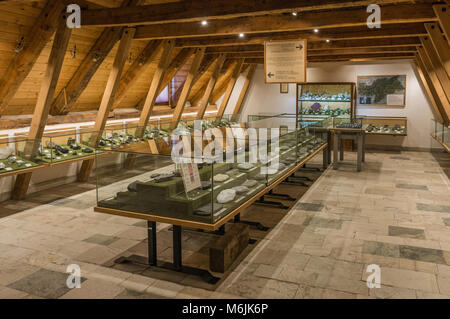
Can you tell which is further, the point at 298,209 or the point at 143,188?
the point at 298,209

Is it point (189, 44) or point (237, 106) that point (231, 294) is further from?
point (237, 106)

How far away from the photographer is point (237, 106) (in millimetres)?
15852

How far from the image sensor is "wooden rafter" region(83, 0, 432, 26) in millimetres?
5152

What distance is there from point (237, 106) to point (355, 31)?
7904 mm

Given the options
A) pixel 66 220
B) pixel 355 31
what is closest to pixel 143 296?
pixel 66 220

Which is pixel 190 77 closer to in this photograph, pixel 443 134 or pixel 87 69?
pixel 87 69

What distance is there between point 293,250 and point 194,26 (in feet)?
15.9

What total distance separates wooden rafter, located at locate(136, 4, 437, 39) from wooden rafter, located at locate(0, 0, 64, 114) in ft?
6.07

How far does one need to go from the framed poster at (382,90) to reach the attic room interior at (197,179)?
4.82 ft

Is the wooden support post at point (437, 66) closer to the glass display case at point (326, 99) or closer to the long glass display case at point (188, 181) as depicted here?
the long glass display case at point (188, 181)

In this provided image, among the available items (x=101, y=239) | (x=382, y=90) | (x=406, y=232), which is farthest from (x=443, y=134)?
(x=101, y=239)

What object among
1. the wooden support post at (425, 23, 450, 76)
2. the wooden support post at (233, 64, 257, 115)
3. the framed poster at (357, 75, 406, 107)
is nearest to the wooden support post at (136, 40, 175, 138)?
the wooden support post at (425, 23, 450, 76)

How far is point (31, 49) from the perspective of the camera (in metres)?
6.77

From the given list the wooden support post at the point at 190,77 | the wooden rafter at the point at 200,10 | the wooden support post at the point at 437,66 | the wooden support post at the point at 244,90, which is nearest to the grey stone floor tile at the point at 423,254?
the wooden rafter at the point at 200,10
